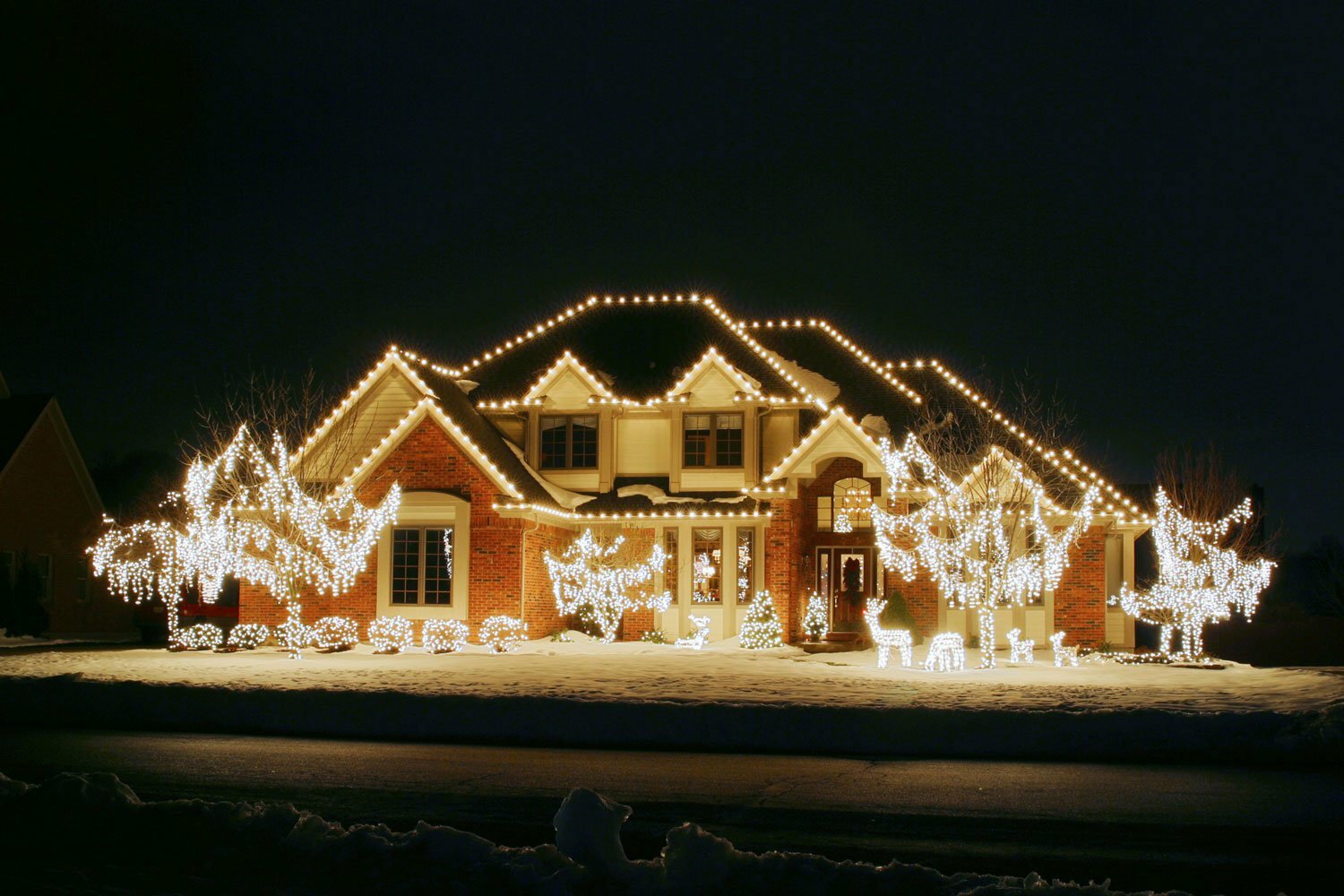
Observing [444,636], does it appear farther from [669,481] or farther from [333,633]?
[669,481]

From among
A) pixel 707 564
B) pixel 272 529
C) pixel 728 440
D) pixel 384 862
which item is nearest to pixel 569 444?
pixel 728 440

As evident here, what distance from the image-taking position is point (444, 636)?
23.1 meters

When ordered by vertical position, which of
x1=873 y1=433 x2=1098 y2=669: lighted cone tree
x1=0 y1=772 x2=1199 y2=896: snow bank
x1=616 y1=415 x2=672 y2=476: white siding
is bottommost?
x1=0 y1=772 x2=1199 y2=896: snow bank

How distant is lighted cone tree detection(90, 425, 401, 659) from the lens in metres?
22.3

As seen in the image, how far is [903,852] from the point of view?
7.46 meters

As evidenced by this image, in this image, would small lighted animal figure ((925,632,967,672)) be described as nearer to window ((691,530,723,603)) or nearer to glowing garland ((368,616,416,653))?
window ((691,530,723,603))

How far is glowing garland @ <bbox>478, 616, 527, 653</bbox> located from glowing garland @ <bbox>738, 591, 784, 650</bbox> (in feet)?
14.7

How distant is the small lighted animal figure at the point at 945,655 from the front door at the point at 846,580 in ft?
20.3

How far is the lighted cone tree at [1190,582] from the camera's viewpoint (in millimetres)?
22022

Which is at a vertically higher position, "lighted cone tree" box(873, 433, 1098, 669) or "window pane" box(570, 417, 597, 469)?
"window pane" box(570, 417, 597, 469)

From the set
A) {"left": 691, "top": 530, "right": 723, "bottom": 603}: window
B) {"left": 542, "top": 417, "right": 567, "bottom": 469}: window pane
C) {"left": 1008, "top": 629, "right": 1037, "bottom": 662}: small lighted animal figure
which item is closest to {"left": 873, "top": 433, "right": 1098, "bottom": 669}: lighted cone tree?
{"left": 1008, "top": 629, "right": 1037, "bottom": 662}: small lighted animal figure

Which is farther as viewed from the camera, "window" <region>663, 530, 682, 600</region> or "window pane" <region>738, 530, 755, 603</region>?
"window" <region>663, 530, 682, 600</region>

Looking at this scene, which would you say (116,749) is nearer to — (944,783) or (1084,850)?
(944,783)

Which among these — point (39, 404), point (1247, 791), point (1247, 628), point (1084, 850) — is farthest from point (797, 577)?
point (39, 404)
